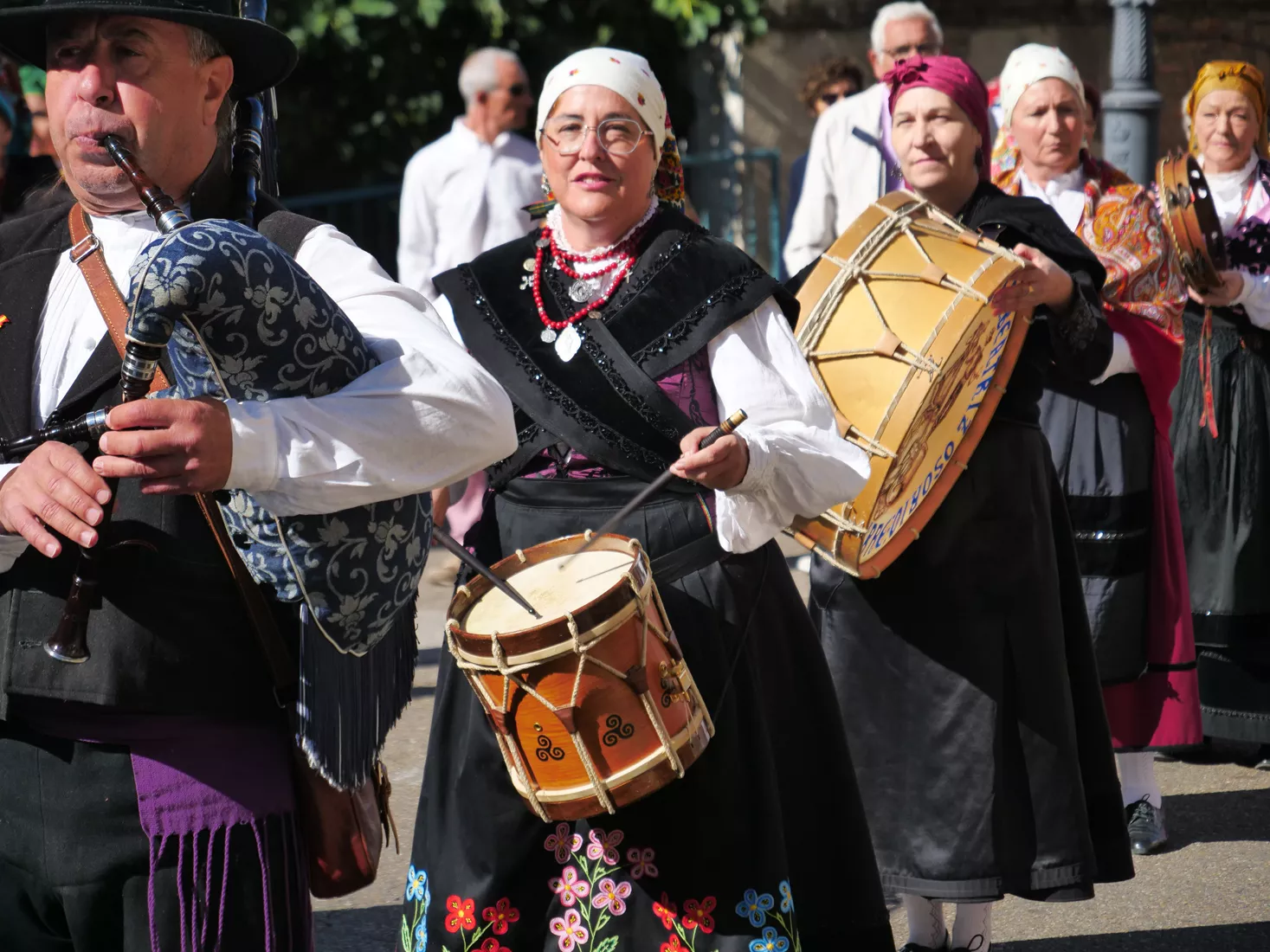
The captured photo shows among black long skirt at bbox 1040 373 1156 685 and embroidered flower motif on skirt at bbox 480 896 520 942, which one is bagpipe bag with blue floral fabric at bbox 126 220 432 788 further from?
black long skirt at bbox 1040 373 1156 685

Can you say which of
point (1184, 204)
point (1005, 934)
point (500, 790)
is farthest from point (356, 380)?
point (1184, 204)

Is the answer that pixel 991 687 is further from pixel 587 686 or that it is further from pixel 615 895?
pixel 587 686

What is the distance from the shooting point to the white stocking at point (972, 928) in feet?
13.8

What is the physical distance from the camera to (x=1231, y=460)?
610 centimetres

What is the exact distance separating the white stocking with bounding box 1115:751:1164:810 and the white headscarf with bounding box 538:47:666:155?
2.51m

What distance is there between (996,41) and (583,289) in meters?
9.16

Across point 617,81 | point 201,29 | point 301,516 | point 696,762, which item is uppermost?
point 201,29

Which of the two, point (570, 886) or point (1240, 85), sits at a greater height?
point (1240, 85)

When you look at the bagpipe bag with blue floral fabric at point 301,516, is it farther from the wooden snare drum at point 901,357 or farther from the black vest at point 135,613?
the wooden snare drum at point 901,357

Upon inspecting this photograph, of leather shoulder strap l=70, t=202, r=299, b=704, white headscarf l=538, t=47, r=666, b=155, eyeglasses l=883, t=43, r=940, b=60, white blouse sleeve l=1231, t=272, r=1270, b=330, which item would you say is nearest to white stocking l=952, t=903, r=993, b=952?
white headscarf l=538, t=47, r=666, b=155

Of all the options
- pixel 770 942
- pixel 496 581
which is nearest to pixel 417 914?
pixel 770 942

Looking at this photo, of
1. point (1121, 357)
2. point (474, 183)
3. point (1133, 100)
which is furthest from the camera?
point (474, 183)

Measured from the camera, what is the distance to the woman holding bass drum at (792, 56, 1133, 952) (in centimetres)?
415

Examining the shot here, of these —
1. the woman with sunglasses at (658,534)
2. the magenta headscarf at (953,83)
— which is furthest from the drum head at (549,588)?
the magenta headscarf at (953,83)
